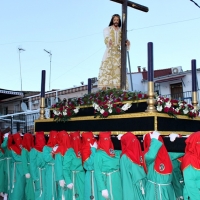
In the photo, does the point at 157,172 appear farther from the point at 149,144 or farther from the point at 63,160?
the point at 63,160

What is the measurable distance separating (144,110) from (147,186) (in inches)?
53.5

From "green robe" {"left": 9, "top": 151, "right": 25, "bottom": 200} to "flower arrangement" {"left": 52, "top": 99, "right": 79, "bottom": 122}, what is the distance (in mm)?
1335

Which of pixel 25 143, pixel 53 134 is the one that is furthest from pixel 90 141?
pixel 25 143

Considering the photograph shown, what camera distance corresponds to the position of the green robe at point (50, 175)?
5793mm

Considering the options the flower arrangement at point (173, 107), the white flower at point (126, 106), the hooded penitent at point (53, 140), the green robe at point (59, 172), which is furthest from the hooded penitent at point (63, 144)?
the flower arrangement at point (173, 107)

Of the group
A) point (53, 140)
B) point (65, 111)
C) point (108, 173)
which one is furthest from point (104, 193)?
point (65, 111)

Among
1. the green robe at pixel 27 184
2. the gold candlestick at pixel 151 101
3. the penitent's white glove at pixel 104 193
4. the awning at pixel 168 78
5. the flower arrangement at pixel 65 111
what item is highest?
the awning at pixel 168 78

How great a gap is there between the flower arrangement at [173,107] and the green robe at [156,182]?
3.41 ft

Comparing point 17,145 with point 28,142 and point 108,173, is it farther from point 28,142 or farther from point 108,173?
point 108,173

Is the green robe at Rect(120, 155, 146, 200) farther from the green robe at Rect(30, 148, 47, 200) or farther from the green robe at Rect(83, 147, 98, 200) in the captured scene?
the green robe at Rect(30, 148, 47, 200)

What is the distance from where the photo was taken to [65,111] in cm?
620

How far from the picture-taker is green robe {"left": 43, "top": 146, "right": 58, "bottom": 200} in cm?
579

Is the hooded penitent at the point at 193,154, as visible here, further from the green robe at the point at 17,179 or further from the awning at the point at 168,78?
the awning at the point at 168,78

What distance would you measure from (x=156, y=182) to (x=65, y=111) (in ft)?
9.27
